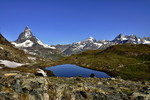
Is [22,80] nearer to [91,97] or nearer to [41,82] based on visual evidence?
[41,82]

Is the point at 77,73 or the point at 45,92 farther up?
the point at 77,73

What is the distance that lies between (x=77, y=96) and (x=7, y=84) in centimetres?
870

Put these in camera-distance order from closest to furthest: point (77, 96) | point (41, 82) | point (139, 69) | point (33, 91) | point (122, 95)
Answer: point (33, 91)
point (41, 82)
point (77, 96)
point (122, 95)
point (139, 69)

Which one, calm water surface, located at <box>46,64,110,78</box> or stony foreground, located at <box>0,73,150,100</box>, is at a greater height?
calm water surface, located at <box>46,64,110,78</box>

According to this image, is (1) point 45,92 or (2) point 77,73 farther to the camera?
(2) point 77,73

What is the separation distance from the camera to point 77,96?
80.2 feet

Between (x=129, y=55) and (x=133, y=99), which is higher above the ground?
(x=129, y=55)

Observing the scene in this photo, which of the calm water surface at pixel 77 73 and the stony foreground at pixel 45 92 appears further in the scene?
the calm water surface at pixel 77 73

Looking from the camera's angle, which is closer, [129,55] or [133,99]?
[133,99]

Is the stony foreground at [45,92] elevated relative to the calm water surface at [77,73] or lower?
lower

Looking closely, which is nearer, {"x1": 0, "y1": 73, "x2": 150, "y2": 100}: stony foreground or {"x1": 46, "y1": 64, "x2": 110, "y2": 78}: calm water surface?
{"x1": 0, "y1": 73, "x2": 150, "y2": 100}: stony foreground

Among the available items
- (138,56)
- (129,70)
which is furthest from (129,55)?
(129,70)

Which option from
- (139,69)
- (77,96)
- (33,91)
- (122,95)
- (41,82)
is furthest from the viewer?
(139,69)

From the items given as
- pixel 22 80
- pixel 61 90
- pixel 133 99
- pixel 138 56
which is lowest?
pixel 133 99
